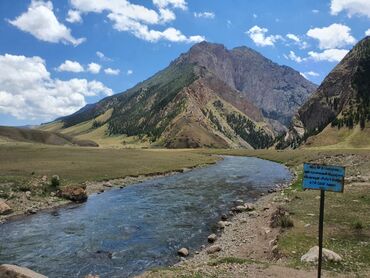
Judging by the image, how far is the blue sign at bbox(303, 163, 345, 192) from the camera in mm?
17641

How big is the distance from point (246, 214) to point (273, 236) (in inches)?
491

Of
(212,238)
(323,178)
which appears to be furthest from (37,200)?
(323,178)

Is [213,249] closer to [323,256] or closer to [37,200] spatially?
[323,256]

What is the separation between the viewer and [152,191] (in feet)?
209

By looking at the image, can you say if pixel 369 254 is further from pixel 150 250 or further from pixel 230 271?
pixel 150 250

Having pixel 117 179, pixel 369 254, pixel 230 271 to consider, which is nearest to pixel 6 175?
pixel 117 179

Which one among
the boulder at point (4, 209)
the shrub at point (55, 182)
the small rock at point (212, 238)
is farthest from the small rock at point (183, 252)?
the shrub at point (55, 182)

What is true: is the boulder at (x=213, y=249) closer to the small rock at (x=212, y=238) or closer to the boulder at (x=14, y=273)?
the small rock at (x=212, y=238)

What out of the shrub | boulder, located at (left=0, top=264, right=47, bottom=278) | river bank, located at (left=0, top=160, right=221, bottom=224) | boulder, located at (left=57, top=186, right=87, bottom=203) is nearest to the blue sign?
boulder, located at (left=0, top=264, right=47, bottom=278)

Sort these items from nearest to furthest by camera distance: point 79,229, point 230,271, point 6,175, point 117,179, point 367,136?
1. point 230,271
2. point 79,229
3. point 6,175
4. point 117,179
5. point 367,136

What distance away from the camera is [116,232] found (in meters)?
38.3

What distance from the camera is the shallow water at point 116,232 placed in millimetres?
29625

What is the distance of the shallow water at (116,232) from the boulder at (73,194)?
1.62m

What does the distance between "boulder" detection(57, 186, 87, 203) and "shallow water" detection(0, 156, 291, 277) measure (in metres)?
1.62
